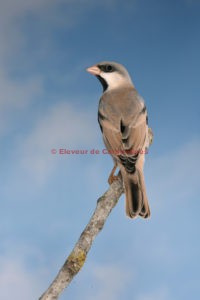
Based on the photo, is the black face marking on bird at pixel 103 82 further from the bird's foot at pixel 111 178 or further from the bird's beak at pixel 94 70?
the bird's foot at pixel 111 178

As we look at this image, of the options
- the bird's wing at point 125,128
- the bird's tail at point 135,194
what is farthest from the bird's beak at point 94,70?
the bird's tail at point 135,194

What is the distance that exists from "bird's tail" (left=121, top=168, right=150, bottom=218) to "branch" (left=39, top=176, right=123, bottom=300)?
0.83 meters

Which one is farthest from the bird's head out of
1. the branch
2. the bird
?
the branch

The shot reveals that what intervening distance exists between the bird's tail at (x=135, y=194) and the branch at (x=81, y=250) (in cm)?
83

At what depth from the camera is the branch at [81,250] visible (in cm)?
535

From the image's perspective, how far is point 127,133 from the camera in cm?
851

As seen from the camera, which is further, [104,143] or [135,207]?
[104,143]

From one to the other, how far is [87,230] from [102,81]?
5507 mm

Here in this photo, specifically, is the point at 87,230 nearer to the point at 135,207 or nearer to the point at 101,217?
the point at 101,217

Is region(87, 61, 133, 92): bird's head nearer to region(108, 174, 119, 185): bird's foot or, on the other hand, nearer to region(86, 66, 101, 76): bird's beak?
region(86, 66, 101, 76): bird's beak

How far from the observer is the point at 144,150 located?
878 centimetres

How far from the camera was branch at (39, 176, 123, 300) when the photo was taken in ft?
17.5

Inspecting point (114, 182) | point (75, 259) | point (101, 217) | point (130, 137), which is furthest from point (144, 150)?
point (75, 259)

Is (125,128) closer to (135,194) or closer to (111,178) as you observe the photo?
(111,178)
